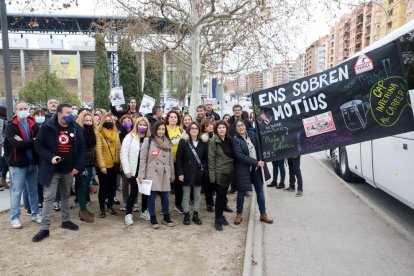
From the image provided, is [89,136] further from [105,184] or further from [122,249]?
[122,249]

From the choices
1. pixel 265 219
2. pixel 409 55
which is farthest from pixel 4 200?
pixel 409 55

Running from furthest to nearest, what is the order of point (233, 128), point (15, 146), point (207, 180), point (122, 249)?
point (233, 128)
point (207, 180)
point (15, 146)
point (122, 249)

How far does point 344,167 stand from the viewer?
370 inches

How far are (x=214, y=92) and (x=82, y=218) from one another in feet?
79.1

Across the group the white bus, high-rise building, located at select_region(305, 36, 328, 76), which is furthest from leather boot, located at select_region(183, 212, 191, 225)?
high-rise building, located at select_region(305, 36, 328, 76)

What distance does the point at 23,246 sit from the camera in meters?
4.73

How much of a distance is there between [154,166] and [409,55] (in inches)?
171

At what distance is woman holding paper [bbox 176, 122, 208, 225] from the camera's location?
5648 mm

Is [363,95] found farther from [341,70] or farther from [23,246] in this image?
[23,246]

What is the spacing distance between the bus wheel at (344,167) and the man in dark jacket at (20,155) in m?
7.50

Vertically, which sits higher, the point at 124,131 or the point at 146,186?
the point at 124,131

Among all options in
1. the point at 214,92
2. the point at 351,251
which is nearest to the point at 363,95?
the point at 351,251

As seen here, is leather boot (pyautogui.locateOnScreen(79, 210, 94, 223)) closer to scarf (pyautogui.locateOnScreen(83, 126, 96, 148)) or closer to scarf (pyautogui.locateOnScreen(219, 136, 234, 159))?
scarf (pyautogui.locateOnScreen(83, 126, 96, 148))

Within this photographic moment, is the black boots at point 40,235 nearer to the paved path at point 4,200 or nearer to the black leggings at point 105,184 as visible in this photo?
the black leggings at point 105,184
